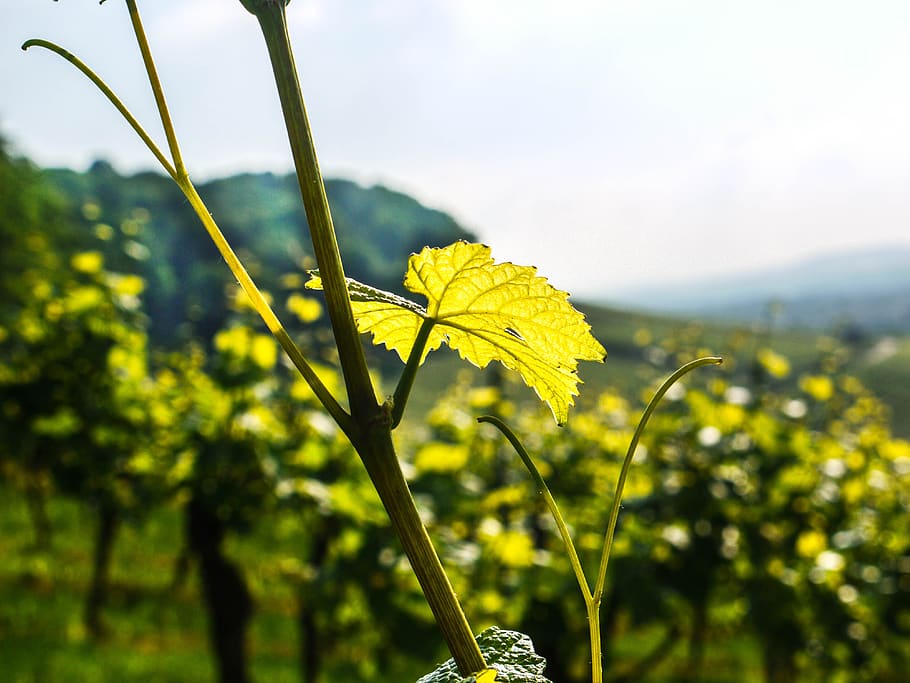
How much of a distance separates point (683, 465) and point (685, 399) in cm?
36

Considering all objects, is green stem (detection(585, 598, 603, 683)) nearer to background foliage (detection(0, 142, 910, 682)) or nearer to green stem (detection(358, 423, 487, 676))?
green stem (detection(358, 423, 487, 676))

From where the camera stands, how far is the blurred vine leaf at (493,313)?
0.49 meters

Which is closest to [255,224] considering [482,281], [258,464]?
[258,464]

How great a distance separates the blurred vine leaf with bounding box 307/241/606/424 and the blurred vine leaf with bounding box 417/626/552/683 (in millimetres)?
128

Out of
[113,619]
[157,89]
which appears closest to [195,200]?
[157,89]

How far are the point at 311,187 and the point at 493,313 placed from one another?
0.55ft

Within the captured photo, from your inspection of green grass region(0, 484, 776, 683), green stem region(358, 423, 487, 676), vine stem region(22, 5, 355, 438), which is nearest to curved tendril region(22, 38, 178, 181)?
vine stem region(22, 5, 355, 438)

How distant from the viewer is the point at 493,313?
0.51m

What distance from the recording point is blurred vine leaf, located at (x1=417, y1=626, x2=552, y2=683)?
0.40 metres

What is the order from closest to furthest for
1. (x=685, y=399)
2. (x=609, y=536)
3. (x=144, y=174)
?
(x=609, y=536)
(x=685, y=399)
(x=144, y=174)

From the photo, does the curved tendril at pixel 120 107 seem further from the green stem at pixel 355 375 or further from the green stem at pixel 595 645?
the green stem at pixel 595 645

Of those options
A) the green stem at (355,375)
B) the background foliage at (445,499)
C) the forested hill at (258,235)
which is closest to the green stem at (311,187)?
the green stem at (355,375)

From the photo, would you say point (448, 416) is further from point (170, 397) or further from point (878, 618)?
point (878, 618)

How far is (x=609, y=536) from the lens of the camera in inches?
17.7
